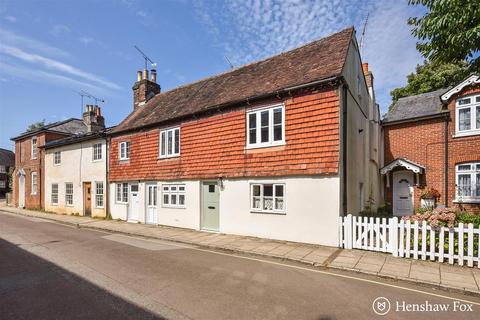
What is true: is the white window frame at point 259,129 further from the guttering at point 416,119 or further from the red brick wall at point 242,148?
the guttering at point 416,119

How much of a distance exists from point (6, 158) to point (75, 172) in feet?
150

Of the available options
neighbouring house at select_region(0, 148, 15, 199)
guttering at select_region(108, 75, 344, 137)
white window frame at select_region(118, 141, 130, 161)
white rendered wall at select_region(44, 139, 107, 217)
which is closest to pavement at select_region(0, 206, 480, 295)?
guttering at select_region(108, 75, 344, 137)

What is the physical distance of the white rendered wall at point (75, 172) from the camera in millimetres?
19078

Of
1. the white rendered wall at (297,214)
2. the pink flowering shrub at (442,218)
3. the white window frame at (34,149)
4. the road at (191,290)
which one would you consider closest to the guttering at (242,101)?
the white rendered wall at (297,214)

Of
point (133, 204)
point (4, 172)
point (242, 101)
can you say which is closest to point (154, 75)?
point (133, 204)

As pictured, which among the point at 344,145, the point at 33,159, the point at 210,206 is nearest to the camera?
the point at 344,145

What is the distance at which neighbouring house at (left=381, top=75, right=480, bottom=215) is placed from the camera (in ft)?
48.4

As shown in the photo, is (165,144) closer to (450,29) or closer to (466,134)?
(450,29)

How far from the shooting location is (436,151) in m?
16.1

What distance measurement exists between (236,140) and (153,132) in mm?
6051

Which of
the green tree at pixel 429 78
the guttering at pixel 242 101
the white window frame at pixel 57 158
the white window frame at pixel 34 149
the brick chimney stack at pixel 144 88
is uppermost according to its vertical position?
the green tree at pixel 429 78

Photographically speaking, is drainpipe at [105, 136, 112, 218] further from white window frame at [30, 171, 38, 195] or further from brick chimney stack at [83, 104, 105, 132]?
white window frame at [30, 171, 38, 195]

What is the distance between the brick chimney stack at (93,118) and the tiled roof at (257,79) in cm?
842

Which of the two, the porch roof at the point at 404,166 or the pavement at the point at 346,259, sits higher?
the porch roof at the point at 404,166
